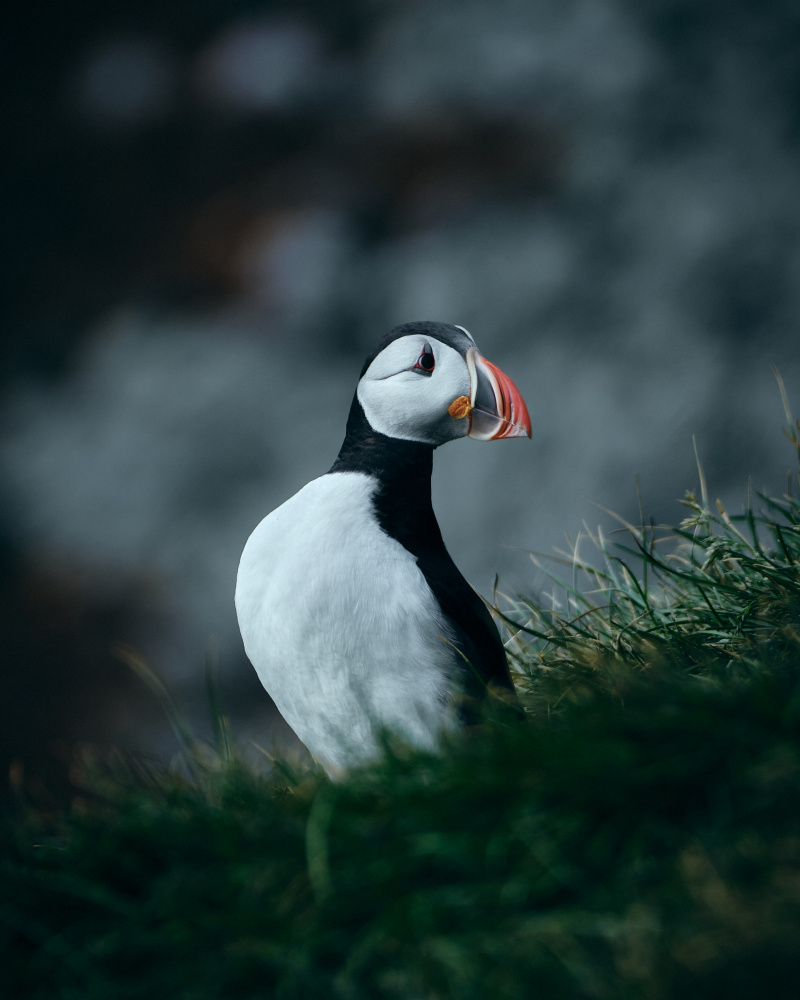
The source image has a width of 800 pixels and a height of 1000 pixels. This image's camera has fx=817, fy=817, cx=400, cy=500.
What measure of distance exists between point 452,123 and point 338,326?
1.73 meters

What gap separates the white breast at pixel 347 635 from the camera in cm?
146

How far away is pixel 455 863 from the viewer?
2.92ft

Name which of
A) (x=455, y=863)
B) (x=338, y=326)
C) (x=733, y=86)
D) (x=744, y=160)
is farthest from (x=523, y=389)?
(x=455, y=863)

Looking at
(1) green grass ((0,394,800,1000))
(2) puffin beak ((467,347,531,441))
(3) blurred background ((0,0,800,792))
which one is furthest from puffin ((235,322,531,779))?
(3) blurred background ((0,0,800,792))

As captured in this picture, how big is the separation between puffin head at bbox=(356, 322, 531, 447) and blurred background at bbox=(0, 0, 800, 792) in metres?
3.11

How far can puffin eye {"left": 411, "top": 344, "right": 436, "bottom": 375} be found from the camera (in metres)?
1.62

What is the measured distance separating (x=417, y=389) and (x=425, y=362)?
0.19ft

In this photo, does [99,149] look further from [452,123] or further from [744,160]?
[744,160]

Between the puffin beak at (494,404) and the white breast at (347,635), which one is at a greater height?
the puffin beak at (494,404)

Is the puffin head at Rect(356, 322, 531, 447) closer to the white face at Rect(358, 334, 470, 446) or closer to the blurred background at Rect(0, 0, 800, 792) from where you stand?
the white face at Rect(358, 334, 470, 446)

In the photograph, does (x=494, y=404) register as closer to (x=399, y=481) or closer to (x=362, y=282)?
(x=399, y=481)

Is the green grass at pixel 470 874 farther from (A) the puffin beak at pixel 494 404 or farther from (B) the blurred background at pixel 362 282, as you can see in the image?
(B) the blurred background at pixel 362 282

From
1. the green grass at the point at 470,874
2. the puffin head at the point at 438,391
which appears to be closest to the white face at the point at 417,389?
the puffin head at the point at 438,391

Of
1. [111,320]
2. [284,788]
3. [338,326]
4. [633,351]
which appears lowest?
[284,788]
